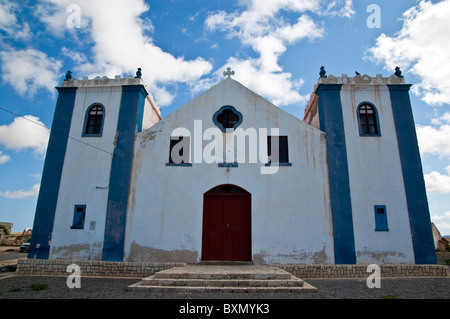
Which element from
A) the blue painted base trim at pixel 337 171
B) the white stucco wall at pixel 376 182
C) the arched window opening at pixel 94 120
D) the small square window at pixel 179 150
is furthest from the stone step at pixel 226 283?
the arched window opening at pixel 94 120

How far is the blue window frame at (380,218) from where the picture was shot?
10.5 m

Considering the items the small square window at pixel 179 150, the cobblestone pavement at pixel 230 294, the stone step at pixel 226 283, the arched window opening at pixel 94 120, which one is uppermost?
the arched window opening at pixel 94 120

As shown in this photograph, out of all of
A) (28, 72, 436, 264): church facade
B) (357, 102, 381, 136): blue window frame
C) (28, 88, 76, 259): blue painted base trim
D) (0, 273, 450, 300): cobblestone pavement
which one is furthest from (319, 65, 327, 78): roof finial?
(28, 88, 76, 259): blue painted base trim

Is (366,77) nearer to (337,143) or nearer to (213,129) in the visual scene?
(337,143)

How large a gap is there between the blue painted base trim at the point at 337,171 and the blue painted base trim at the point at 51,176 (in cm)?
1058

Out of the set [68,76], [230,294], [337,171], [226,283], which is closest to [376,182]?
[337,171]

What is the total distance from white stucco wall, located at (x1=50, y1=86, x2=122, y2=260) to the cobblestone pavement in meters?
1.37

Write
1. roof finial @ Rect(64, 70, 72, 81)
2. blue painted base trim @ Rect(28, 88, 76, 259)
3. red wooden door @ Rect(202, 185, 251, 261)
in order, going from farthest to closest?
roof finial @ Rect(64, 70, 72, 81), blue painted base trim @ Rect(28, 88, 76, 259), red wooden door @ Rect(202, 185, 251, 261)

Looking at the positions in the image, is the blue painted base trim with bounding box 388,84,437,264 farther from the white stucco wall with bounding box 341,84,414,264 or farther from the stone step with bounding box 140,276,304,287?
the stone step with bounding box 140,276,304,287

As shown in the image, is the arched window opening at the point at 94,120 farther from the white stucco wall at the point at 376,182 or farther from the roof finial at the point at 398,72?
the roof finial at the point at 398,72

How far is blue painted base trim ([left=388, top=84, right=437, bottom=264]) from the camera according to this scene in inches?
406

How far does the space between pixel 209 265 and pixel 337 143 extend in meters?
6.71

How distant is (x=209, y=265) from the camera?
1006 centimetres
